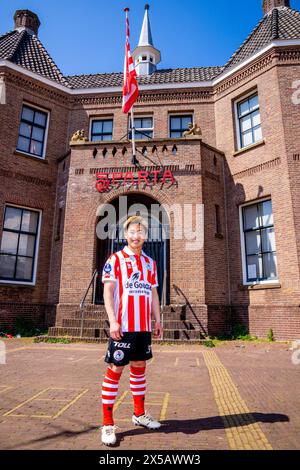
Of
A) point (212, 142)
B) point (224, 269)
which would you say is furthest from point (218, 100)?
point (224, 269)

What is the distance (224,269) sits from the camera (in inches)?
440

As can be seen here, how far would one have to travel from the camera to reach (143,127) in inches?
556

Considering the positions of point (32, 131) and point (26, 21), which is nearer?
point (32, 131)

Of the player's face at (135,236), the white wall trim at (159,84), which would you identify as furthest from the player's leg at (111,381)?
the white wall trim at (159,84)

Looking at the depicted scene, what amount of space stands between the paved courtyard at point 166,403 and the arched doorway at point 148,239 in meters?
4.78

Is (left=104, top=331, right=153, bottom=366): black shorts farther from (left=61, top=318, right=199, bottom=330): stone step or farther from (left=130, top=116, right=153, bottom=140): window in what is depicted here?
(left=130, top=116, right=153, bottom=140): window

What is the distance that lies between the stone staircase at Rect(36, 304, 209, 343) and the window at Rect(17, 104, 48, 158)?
23.5 feet

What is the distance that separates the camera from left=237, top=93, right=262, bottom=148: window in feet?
39.6

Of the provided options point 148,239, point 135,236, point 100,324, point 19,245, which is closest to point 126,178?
point 148,239

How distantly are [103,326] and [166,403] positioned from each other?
5868 mm

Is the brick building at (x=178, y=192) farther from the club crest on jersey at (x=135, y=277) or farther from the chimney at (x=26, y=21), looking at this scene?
the club crest on jersey at (x=135, y=277)

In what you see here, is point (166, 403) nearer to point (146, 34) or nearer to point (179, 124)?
point (179, 124)
